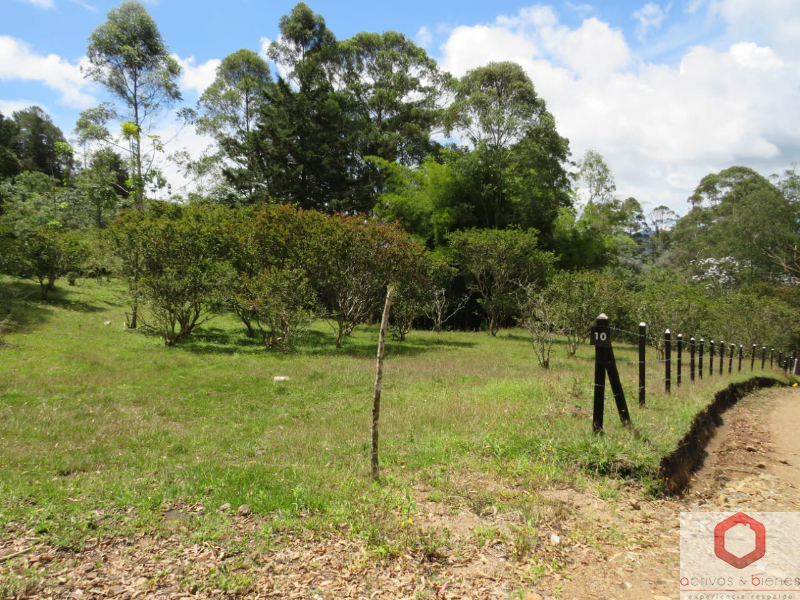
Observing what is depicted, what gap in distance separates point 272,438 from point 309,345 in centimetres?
971

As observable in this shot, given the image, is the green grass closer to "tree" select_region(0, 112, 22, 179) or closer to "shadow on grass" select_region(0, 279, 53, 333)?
"shadow on grass" select_region(0, 279, 53, 333)

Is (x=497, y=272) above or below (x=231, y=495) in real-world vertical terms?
above

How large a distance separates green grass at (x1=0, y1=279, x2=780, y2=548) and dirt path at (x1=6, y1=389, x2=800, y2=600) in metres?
0.22

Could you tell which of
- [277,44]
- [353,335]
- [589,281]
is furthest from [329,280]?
[277,44]

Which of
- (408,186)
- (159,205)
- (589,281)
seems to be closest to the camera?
(589,281)

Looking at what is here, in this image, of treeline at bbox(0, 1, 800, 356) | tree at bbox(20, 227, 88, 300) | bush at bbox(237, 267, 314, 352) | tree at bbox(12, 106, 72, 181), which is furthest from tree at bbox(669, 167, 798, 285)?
tree at bbox(12, 106, 72, 181)

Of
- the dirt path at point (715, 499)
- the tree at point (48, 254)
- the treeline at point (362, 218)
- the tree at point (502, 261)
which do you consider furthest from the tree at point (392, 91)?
Result: the dirt path at point (715, 499)

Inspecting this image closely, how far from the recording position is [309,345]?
15.5 metres

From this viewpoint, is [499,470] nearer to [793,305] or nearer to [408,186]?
[408,186]

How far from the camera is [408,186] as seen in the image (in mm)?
27516

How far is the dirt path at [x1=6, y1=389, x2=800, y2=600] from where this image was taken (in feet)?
9.77

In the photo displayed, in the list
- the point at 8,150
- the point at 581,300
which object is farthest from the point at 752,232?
the point at 8,150

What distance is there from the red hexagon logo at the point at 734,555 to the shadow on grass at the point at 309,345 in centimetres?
1054

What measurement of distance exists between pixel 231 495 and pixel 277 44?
35775mm
